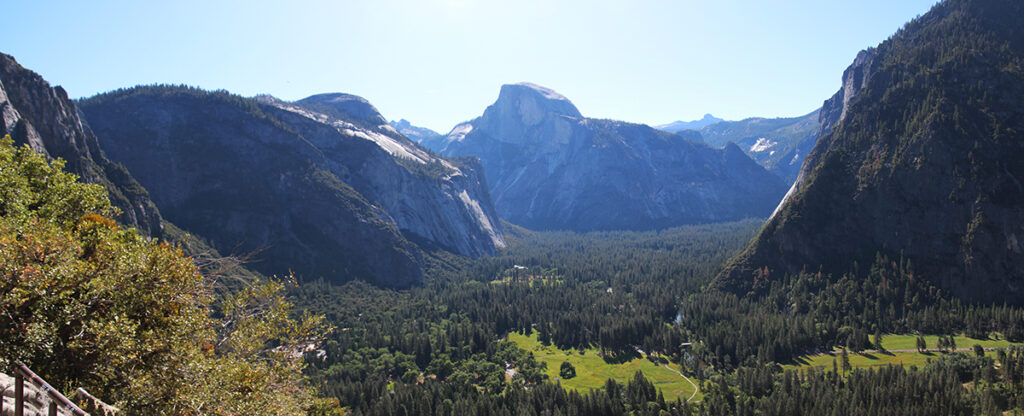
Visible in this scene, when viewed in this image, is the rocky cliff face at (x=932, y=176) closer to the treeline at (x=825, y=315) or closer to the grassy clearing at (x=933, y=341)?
the treeline at (x=825, y=315)

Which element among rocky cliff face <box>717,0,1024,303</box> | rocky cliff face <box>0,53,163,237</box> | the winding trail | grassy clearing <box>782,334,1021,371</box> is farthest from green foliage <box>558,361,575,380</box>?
rocky cliff face <box>0,53,163,237</box>

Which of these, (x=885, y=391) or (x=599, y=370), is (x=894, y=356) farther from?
(x=599, y=370)

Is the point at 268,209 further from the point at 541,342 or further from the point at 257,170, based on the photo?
the point at 541,342

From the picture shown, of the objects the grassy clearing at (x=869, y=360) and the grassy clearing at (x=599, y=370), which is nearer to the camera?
the grassy clearing at (x=599, y=370)

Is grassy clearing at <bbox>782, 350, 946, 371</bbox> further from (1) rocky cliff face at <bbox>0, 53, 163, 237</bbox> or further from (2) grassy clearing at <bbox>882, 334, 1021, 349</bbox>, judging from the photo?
(1) rocky cliff face at <bbox>0, 53, 163, 237</bbox>

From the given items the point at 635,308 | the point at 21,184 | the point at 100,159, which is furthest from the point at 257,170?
the point at 21,184

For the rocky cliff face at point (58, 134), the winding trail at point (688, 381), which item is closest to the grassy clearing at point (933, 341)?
the winding trail at point (688, 381)

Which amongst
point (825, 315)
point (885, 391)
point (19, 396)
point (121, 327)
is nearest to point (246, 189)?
point (121, 327)
